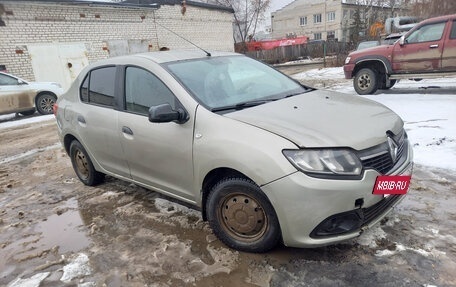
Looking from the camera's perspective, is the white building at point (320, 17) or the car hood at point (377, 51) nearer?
the car hood at point (377, 51)

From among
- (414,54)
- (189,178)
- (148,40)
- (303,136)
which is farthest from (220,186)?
(148,40)

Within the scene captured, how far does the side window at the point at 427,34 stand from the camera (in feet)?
29.7

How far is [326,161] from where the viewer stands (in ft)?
7.89

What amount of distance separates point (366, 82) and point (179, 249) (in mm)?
8907

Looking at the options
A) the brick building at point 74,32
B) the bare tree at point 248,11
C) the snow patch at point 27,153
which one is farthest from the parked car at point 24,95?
the bare tree at point 248,11

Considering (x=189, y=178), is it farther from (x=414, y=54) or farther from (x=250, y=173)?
(x=414, y=54)

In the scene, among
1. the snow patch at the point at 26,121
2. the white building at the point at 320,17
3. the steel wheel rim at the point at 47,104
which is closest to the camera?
the snow patch at the point at 26,121

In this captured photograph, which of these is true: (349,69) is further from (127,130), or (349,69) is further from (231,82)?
(127,130)

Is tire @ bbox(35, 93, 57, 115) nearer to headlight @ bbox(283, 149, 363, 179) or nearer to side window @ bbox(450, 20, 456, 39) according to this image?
headlight @ bbox(283, 149, 363, 179)

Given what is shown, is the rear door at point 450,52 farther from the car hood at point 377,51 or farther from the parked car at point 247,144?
the parked car at point 247,144

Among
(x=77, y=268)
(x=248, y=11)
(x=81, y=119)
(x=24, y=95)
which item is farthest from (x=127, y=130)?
(x=248, y=11)

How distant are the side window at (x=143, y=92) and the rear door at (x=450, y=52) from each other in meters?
8.56

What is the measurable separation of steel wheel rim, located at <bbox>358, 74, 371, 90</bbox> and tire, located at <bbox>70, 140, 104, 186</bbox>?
Answer: 8.24m

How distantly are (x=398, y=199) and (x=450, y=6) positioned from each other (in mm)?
23186
